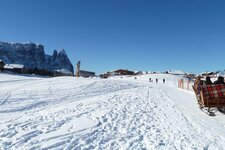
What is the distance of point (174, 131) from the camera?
259 inches

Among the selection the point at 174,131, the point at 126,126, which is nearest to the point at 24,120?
the point at 126,126

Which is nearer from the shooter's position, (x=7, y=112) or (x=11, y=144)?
(x=11, y=144)

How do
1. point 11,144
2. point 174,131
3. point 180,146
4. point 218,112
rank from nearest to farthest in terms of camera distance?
point 11,144 → point 180,146 → point 174,131 → point 218,112

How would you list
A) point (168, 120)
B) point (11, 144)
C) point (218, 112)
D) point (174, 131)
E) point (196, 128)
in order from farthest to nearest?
1. point (218, 112)
2. point (168, 120)
3. point (196, 128)
4. point (174, 131)
5. point (11, 144)

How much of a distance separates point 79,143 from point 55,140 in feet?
2.20

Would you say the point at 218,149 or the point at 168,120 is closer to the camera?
the point at 218,149

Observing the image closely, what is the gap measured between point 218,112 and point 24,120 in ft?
28.3

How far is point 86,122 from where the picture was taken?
7.35 metres

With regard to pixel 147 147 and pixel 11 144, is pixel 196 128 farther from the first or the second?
pixel 11 144

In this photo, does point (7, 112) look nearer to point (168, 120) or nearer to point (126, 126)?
point (126, 126)

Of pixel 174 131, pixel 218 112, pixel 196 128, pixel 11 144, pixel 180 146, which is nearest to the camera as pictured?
pixel 11 144

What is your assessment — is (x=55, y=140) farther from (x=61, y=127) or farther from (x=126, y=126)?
(x=126, y=126)

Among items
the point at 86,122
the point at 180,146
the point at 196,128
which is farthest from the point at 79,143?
the point at 196,128

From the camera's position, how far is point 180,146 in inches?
207
